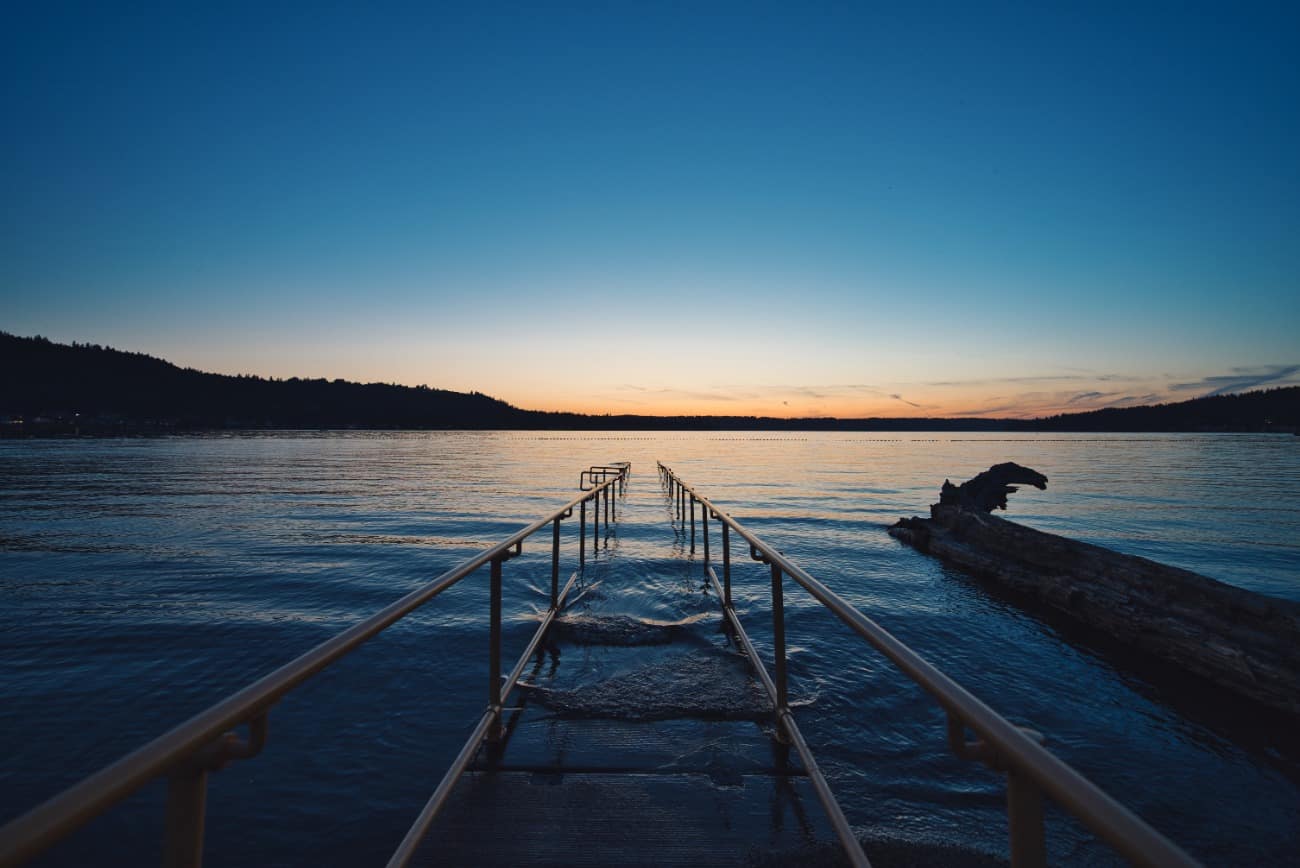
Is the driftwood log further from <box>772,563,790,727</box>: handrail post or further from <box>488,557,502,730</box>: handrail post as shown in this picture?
<box>488,557,502,730</box>: handrail post

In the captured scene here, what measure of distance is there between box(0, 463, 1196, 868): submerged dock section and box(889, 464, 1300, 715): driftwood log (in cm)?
441

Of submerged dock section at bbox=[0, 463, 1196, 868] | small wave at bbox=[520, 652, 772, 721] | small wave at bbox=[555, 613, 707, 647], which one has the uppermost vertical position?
submerged dock section at bbox=[0, 463, 1196, 868]

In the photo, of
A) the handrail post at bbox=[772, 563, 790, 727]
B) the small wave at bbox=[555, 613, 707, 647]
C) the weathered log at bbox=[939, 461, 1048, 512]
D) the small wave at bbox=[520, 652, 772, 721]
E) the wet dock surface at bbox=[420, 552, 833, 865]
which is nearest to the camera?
the wet dock surface at bbox=[420, 552, 833, 865]

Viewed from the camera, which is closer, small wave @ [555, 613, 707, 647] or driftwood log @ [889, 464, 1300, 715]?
driftwood log @ [889, 464, 1300, 715]

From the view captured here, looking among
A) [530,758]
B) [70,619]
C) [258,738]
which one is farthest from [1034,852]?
[70,619]

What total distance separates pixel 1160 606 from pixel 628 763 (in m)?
6.68

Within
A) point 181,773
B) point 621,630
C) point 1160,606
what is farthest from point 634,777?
point 1160,606

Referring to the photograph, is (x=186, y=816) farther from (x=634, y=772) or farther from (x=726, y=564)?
(x=726, y=564)

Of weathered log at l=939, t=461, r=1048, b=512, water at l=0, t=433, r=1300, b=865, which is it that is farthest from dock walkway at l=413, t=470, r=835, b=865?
weathered log at l=939, t=461, r=1048, b=512

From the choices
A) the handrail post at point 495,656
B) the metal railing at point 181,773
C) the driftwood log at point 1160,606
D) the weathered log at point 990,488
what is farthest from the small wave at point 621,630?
the weathered log at point 990,488

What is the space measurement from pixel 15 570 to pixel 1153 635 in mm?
18396

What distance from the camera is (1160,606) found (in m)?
6.75

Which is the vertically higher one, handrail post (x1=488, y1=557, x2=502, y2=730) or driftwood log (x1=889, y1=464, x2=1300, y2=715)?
handrail post (x1=488, y1=557, x2=502, y2=730)

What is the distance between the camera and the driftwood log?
5422mm
